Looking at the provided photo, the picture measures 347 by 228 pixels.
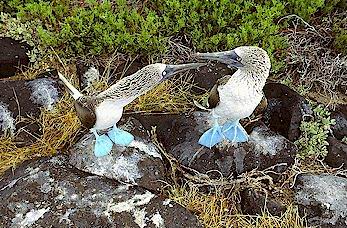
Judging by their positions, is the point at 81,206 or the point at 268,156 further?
the point at 268,156

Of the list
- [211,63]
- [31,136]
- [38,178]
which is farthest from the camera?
[211,63]

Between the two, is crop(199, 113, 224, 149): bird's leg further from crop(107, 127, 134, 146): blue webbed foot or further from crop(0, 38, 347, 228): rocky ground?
crop(107, 127, 134, 146): blue webbed foot

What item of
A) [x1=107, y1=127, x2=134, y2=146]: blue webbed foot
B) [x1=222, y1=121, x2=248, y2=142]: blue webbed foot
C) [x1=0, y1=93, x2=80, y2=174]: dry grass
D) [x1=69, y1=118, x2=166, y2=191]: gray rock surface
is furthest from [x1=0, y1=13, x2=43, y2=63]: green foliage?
[x1=222, y1=121, x2=248, y2=142]: blue webbed foot

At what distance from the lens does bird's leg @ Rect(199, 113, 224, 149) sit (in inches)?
110

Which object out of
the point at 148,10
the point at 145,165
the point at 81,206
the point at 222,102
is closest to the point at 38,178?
the point at 81,206

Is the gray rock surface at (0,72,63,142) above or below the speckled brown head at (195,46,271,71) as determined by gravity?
below

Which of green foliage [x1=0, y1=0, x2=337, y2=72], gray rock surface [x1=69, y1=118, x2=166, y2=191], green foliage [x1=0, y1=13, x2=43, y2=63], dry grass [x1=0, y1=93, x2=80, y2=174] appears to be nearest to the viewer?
gray rock surface [x1=69, y1=118, x2=166, y2=191]

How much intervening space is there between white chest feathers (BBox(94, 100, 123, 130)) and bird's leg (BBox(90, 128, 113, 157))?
128mm

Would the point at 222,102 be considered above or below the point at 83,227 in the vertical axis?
above

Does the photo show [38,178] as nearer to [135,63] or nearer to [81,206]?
[81,206]

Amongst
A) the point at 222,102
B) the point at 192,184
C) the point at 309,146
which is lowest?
the point at 309,146

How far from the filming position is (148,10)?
366 centimetres

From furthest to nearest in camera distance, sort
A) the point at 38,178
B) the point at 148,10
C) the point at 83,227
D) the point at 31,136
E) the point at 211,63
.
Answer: the point at 148,10
the point at 211,63
the point at 31,136
the point at 38,178
the point at 83,227

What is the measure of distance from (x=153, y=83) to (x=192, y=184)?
23.9 inches
